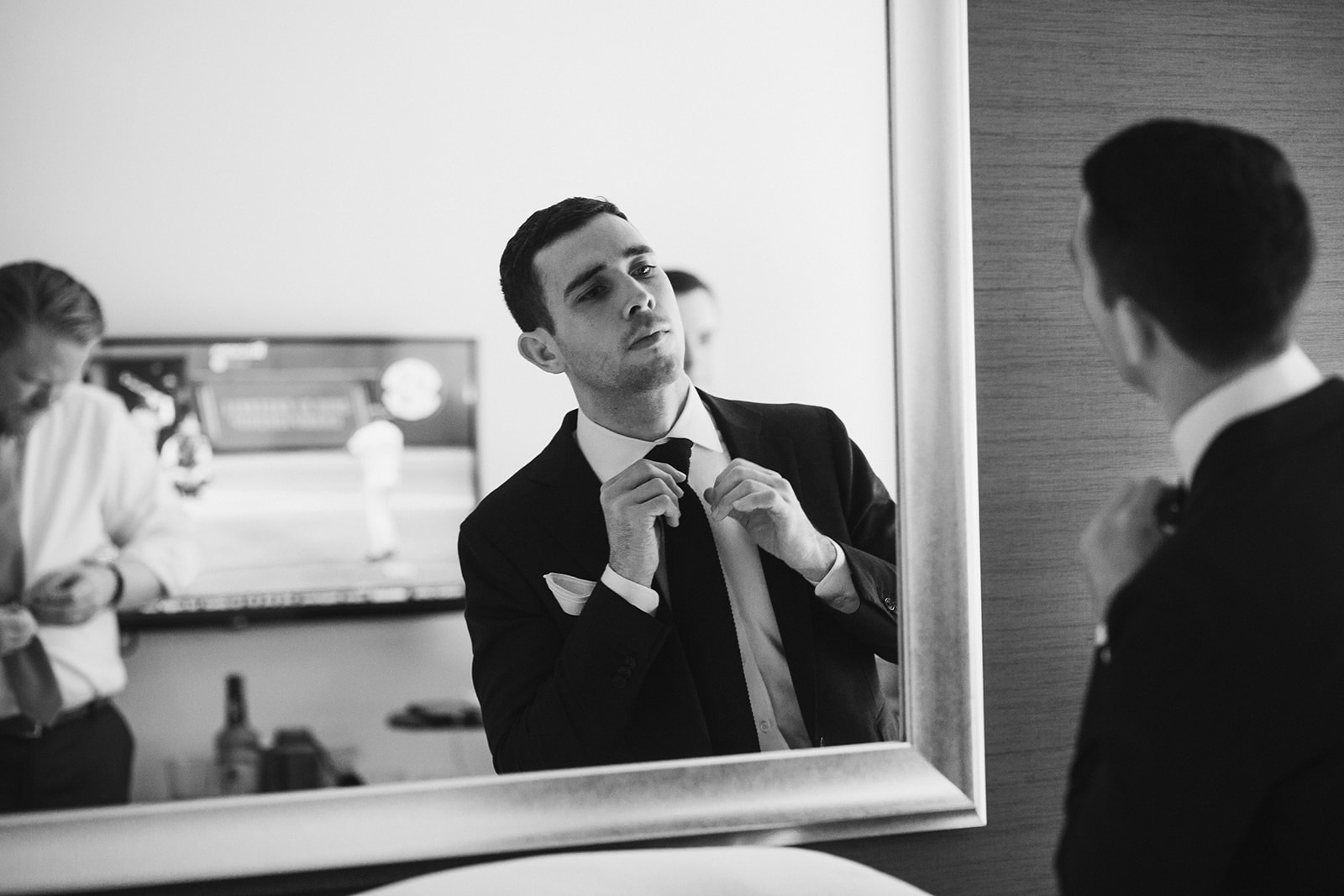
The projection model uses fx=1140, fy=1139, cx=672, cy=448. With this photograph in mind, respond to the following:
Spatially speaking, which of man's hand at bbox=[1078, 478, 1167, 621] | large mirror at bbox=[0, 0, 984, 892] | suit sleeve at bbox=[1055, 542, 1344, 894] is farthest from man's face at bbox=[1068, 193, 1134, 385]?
large mirror at bbox=[0, 0, 984, 892]

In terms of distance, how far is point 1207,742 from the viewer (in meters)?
0.91

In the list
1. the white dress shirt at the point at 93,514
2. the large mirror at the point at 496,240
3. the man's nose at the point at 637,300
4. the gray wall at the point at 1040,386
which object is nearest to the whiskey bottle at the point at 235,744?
the large mirror at the point at 496,240

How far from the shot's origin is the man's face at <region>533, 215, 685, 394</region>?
1507 millimetres

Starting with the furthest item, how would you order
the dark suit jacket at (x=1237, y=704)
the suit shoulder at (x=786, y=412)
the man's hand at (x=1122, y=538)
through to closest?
the suit shoulder at (x=786, y=412) < the man's hand at (x=1122, y=538) < the dark suit jacket at (x=1237, y=704)

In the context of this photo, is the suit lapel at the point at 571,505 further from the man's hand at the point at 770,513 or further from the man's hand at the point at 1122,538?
the man's hand at the point at 1122,538

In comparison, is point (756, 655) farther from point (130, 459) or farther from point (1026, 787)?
point (130, 459)

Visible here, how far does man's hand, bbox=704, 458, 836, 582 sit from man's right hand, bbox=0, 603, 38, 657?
85cm

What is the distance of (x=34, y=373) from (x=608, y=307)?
2.32 ft

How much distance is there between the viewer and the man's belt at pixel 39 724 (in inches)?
53.5

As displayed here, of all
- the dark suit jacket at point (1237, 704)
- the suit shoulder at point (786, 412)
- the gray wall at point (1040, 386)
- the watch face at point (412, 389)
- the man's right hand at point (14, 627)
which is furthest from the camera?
the gray wall at point (1040, 386)

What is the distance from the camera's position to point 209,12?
1.41 metres

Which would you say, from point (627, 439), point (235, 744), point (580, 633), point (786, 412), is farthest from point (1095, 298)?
point (235, 744)

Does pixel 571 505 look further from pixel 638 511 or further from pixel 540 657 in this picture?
pixel 540 657

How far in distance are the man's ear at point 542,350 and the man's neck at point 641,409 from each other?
0.05 m
